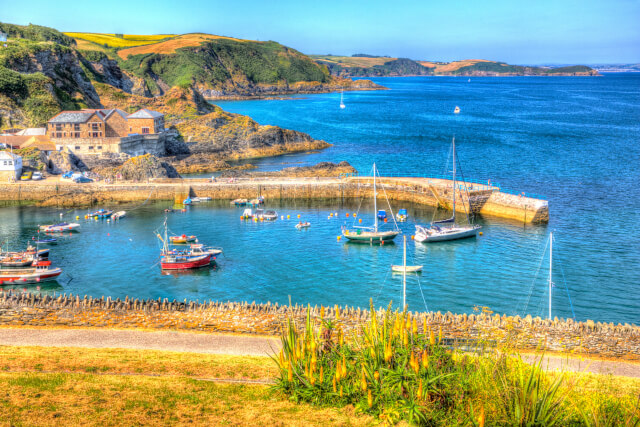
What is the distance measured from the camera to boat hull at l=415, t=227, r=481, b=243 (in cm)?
5719

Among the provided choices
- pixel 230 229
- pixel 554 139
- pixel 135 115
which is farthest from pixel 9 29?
pixel 554 139

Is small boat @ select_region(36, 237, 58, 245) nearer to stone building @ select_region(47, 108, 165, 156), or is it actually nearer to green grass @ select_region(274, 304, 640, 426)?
stone building @ select_region(47, 108, 165, 156)

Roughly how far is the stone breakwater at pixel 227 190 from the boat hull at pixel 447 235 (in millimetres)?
12075

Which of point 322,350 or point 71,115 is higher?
point 71,115

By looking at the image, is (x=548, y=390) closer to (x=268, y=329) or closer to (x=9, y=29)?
(x=268, y=329)

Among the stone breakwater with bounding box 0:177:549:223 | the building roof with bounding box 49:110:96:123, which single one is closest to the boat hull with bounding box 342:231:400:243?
the stone breakwater with bounding box 0:177:549:223

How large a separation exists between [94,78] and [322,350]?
152 meters

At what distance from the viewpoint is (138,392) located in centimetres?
2166

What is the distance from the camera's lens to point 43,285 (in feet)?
148

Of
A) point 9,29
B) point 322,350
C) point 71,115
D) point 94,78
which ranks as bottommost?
point 322,350

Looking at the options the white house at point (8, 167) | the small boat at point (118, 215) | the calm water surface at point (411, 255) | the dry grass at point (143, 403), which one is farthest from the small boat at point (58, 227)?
the dry grass at point (143, 403)

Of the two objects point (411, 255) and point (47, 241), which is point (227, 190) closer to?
point (47, 241)

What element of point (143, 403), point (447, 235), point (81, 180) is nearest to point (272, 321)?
point (143, 403)

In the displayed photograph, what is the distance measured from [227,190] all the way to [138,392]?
56.8m
